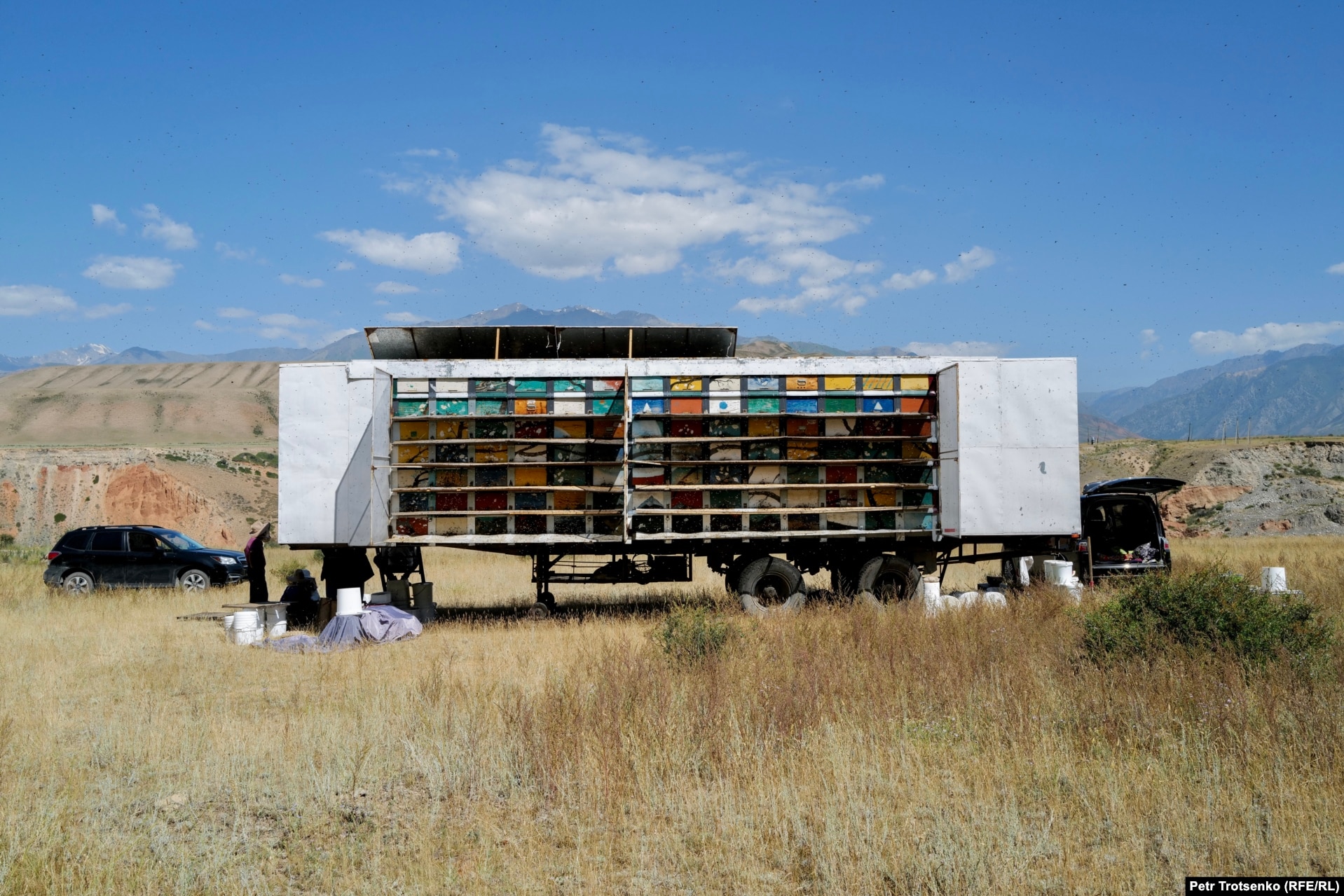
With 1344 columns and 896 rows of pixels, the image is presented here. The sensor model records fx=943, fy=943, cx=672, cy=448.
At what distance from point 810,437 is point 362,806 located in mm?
9278

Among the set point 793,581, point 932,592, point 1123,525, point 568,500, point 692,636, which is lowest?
point 692,636

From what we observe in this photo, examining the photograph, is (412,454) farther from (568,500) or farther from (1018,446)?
(1018,446)

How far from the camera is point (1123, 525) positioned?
16.4m

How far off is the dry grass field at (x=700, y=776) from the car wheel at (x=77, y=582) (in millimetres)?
11450

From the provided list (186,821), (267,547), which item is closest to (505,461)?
(186,821)

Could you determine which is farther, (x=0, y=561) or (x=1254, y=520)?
(x=1254, y=520)

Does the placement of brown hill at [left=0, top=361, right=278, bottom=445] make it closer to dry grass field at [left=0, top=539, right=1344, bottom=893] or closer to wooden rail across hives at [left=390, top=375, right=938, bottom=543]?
wooden rail across hives at [left=390, top=375, right=938, bottom=543]

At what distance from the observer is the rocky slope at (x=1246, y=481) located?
43906 mm

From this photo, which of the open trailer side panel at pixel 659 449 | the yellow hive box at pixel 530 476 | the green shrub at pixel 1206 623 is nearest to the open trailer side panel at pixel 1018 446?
the open trailer side panel at pixel 659 449

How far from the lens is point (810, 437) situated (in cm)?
1402

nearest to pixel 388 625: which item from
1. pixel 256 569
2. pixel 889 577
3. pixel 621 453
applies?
pixel 256 569

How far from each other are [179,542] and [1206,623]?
20.7 metres

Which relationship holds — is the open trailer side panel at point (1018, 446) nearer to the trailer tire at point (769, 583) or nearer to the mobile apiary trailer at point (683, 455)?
the mobile apiary trailer at point (683, 455)

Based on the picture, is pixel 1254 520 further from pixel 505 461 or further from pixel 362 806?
Answer: pixel 362 806
